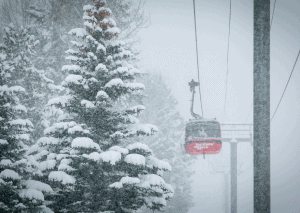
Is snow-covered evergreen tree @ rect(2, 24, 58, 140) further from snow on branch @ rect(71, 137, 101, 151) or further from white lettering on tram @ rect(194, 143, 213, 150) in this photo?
white lettering on tram @ rect(194, 143, 213, 150)

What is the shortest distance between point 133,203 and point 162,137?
18478 mm

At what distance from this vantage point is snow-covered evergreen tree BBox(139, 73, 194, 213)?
2600 centimetres

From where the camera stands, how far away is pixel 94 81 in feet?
28.0

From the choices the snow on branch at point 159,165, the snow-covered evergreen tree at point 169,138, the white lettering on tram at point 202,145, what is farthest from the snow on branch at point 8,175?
the snow-covered evergreen tree at point 169,138

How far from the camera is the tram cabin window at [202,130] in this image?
13.3 m

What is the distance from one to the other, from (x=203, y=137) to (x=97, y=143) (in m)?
6.45

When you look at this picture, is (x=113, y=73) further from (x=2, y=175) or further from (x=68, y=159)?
(x=2, y=175)

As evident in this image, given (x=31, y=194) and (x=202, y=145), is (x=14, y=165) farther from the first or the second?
(x=202, y=145)

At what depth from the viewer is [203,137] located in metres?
13.5

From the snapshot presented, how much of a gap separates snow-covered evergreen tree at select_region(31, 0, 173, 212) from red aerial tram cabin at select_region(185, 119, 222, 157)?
16.3 feet

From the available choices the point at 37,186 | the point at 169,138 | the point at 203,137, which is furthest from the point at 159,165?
the point at 169,138

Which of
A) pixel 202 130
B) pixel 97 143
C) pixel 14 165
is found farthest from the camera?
pixel 202 130

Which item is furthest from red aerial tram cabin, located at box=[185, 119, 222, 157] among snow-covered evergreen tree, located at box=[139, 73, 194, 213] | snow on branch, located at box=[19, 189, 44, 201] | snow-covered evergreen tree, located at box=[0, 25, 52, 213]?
snow-covered evergreen tree, located at box=[139, 73, 194, 213]

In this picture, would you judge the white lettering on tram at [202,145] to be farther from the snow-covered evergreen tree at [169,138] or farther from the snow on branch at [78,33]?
the snow-covered evergreen tree at [169,138]
